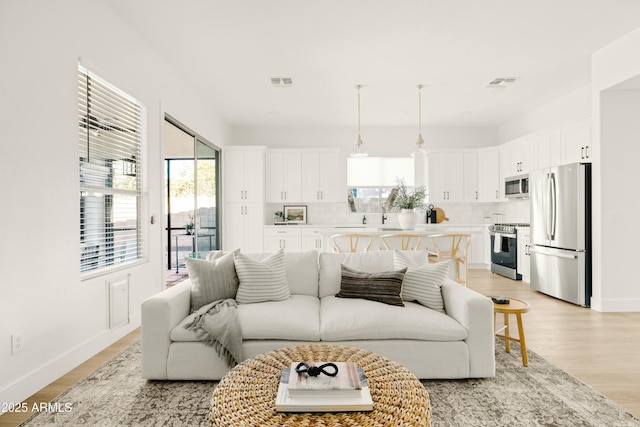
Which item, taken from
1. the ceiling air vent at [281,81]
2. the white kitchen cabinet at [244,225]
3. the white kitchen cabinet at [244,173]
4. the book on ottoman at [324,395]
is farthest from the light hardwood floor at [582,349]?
the white kitchen cabinet at [244,173]

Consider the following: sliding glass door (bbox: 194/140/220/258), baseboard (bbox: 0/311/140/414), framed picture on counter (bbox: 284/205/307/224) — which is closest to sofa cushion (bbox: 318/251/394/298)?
baseboard (bbox: 0/311/140/414)

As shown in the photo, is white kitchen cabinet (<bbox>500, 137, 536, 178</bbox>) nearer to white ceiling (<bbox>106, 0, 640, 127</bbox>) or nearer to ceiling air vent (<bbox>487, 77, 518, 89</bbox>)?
white ceiling (<bbox>106, 0, 640, 127</bbox>)

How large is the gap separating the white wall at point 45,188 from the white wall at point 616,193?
16.6 ft

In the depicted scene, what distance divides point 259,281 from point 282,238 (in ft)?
14.2

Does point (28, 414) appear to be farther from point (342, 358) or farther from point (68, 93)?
point (68, 93)

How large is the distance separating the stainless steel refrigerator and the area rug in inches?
93.9

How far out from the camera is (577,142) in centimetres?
516

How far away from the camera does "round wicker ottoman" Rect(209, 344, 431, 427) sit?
4.56ft

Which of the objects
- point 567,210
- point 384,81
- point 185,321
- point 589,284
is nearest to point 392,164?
point 384,81

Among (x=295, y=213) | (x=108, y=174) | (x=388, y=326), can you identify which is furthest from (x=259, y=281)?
(x=295, y=213)

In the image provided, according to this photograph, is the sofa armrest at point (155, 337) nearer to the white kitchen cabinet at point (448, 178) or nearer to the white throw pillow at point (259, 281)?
the white throw pillow at point (259, 281)

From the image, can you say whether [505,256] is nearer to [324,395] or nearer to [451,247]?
[451,247]

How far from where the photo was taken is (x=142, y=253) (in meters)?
3.96

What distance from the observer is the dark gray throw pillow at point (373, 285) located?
2883 mm
